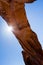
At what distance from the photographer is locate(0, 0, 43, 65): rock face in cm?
345

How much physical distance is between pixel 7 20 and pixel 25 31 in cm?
42

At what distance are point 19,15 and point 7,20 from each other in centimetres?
23

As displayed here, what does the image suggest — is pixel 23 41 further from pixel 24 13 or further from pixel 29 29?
pixel 24 13

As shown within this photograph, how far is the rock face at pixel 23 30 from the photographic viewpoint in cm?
345

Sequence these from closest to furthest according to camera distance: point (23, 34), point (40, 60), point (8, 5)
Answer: point (8, 5) < point (23, 34) < point (40, 60)

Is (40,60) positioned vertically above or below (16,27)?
below

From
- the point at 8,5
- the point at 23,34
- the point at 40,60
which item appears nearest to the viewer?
the point at 8,5

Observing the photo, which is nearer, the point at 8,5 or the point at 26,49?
the point at 8,5

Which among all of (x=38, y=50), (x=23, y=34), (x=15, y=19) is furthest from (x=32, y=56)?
(x=15, y=19)

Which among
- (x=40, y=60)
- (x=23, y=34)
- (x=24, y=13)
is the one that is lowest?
(x=40, y=60)

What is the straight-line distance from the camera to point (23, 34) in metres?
3.67

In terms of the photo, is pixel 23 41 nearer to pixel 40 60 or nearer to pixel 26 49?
pixel 26 49

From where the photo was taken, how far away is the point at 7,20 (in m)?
3.54

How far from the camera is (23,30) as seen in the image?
3699 mm
